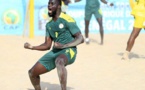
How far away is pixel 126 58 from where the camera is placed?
8.99 m

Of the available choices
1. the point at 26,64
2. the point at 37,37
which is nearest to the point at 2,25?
the point at 37,37

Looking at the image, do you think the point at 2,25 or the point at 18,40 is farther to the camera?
the point at 2,25

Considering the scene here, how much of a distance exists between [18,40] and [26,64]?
11.4 feet

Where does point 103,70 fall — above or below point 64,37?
below

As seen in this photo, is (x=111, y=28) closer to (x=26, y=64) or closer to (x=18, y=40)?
(x=18, y=40)

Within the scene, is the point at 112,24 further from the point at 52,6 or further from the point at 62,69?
the point at 62,69

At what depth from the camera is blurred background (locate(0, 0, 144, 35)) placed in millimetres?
12969

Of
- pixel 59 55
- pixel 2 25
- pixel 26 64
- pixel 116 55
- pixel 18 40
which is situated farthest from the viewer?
pixel 2 25

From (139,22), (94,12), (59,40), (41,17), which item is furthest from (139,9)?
(41,17)

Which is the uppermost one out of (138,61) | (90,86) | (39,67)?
(39,67)

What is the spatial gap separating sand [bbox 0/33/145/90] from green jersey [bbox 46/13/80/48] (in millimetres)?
1179

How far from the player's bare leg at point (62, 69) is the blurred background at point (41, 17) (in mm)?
7270

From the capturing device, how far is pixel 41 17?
13148 millimetres

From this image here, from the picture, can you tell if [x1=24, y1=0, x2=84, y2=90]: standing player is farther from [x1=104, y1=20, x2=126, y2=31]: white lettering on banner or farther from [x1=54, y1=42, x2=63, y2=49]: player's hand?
[x1=104, y1=20, x2=126, y2=31]: white lettering on banner
